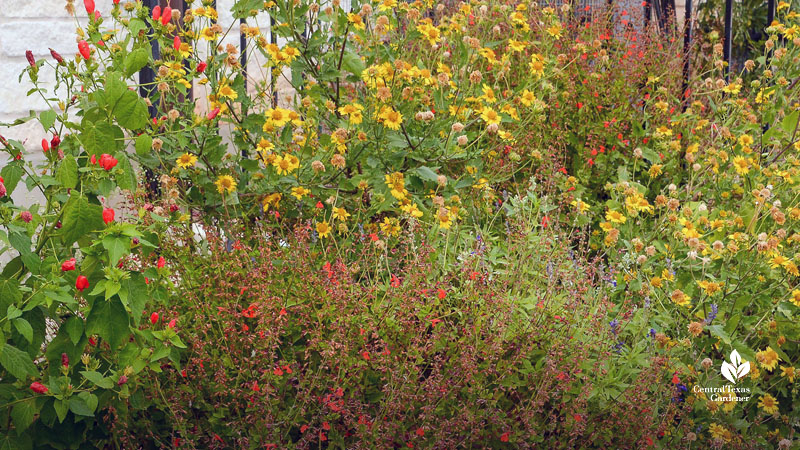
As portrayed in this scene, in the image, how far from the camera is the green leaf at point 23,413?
5.98 ft

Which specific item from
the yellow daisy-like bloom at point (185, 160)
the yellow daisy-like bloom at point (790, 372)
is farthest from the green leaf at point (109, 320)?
the yellow daisy-like bloom at point (790, 372)

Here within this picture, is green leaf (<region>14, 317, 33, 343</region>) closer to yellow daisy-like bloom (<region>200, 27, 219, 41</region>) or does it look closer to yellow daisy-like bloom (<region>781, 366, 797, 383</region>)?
yellow daisy-like bloom (<region>200, 27, 219, 41</region>)

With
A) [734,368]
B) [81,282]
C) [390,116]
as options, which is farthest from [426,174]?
[81,282]

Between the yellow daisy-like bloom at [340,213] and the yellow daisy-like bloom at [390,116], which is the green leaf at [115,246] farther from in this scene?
the yellow daisy-like bloom at [390,116]

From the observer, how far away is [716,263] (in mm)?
2715

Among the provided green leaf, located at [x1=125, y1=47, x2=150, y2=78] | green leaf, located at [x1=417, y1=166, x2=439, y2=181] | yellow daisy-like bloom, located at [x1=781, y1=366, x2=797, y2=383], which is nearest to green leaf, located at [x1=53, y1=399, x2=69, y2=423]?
green leaf, located at [x1=125, y1=47, x2=150, y2=78]

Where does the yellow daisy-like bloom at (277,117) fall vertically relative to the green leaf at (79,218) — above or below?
above

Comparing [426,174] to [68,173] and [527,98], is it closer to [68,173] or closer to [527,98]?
[527,98]

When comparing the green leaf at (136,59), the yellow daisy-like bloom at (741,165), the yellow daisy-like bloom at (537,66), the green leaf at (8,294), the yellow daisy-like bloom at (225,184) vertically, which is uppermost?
the yellow daisy-like bloom at (537,66)

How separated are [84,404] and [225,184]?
2.89 feet

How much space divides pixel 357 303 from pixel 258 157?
0.74 meters

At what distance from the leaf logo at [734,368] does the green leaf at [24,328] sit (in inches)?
74.7

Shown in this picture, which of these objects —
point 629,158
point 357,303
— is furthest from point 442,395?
point 629,158

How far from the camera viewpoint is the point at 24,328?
170cm
